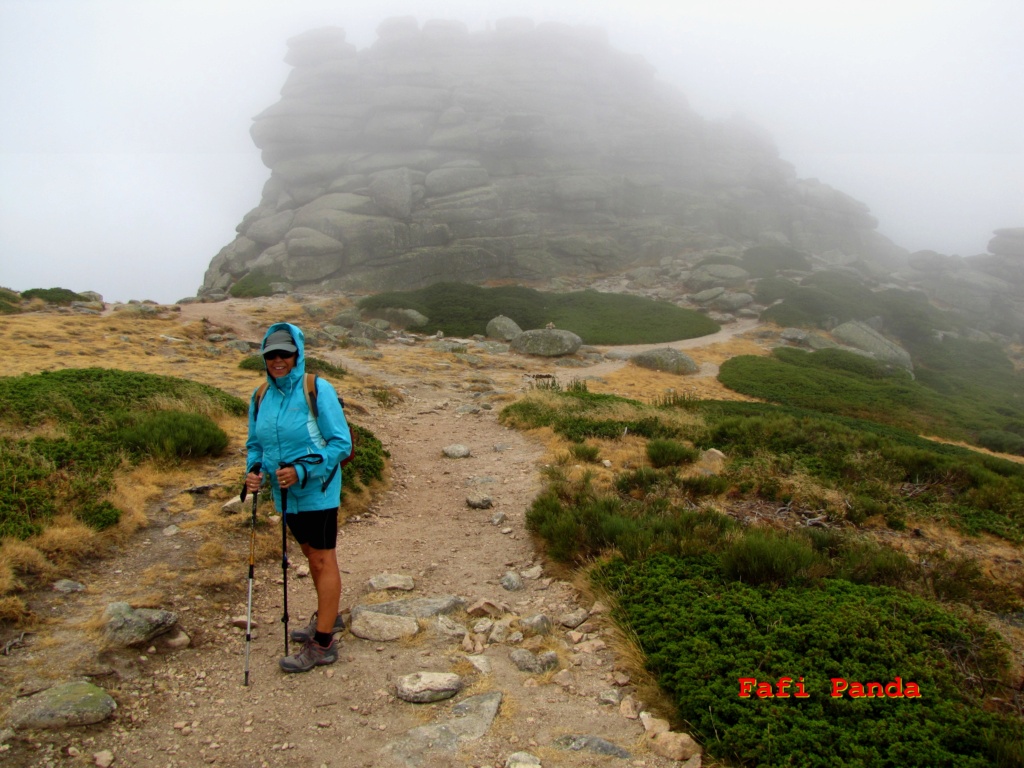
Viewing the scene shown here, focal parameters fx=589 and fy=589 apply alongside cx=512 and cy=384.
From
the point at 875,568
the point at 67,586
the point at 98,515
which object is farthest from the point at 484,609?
the point at 98,515

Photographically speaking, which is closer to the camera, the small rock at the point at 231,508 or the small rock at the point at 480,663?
the small rock at the point at 480,663

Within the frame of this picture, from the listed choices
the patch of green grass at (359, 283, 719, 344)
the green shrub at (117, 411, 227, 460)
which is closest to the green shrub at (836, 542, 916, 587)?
the green shrub at (117, 411, 227, 460)

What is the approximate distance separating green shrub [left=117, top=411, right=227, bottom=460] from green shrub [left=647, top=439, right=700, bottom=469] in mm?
7019

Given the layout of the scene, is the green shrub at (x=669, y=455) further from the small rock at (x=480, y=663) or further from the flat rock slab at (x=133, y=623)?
the flat rock slab at (x=133, y=623)

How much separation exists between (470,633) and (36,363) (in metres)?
14.1

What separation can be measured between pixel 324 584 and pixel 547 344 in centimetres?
2328

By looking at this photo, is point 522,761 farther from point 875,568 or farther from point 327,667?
point 875,568

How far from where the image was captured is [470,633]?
517 cm

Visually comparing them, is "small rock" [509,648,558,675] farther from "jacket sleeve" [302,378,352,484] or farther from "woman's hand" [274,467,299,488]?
"woman's hand" [274,467,299,488]

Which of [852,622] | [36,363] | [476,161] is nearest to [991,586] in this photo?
[852,622]

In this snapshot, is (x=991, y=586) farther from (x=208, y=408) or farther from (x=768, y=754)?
(x=208, y=408)

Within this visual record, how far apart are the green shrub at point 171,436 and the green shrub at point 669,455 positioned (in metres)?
7.02

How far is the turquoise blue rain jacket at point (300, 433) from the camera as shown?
435cm

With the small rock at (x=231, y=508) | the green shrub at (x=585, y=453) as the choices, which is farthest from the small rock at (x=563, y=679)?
the green shrub at (x=585, y=453)
